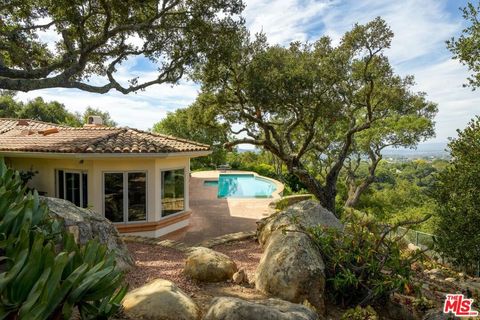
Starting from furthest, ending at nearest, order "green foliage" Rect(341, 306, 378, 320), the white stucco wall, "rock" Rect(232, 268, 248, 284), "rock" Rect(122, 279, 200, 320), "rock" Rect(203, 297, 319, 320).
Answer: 1. the white stucco wall
2. "rock" Rect(232, 268, 248, 284)
3. "green foliage" Rect(341, 306, 378, 320)
4. "rock" Rect(122, 279, 200, 320)
5. "rock" Rect(203, 297, 319, 320)

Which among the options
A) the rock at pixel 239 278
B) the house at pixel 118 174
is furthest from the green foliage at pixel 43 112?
the rock at pixel 239 278

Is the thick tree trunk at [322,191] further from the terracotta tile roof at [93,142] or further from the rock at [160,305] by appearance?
the rock at [160,305]

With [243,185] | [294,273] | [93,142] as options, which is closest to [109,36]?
[93,142]

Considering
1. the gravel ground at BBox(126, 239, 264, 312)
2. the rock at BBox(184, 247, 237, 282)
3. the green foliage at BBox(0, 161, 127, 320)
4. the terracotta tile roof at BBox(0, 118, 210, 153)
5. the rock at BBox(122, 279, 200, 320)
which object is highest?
the terracotta tile roof at BBox(0, 118, 210, 153)

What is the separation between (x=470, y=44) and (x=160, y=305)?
13.7 m

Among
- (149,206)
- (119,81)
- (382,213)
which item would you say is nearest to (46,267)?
(149,206)

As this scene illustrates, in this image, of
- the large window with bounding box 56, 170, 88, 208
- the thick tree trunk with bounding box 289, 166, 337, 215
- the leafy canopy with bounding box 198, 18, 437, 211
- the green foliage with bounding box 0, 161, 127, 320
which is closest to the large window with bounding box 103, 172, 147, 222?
the large window with bounding box 56, 170, 88, 208

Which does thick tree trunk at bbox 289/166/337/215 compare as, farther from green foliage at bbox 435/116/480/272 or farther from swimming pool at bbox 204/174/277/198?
swimming pool at bbox 204/174/277/198

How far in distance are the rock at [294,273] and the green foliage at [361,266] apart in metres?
0.37

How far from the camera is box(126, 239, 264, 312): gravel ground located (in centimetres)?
677

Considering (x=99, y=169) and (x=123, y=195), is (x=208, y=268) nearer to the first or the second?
(x=123, y=195)

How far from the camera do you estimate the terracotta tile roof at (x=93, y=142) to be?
12.3m

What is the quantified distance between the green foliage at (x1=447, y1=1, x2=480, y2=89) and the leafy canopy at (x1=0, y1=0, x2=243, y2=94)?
866 centimetres

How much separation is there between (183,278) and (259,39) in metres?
12.6
